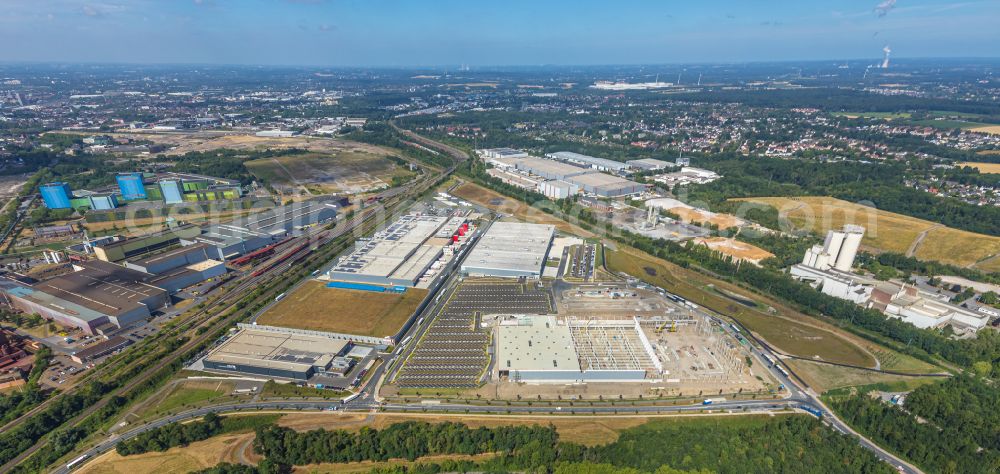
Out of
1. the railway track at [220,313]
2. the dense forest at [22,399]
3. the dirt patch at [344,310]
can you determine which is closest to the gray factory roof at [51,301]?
the dense forest at [22,399]

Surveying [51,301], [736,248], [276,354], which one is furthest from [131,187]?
[736,248]

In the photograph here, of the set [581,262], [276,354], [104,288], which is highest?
[104,288]

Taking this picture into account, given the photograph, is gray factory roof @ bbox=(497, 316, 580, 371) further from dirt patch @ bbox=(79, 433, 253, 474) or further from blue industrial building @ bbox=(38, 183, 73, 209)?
blue industrial building @ bbox=(38, 183, 73, 209)

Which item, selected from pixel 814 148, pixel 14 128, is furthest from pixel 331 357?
pixel 14 128

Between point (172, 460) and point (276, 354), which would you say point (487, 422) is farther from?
point (172, 460)

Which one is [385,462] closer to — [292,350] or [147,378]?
[292,350]

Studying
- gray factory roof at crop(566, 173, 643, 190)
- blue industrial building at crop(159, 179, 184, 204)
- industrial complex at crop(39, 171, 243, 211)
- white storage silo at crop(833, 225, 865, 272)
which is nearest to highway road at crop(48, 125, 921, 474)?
white storage silo at crop(833, 225, 865, 272)
